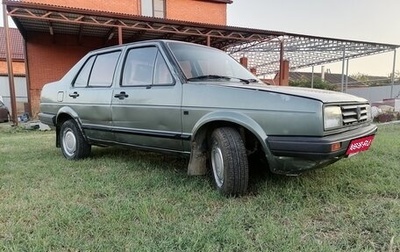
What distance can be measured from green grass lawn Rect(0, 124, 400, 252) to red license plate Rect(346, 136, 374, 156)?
44cm

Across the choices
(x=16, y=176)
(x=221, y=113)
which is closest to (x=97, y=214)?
(x=221, y=113)

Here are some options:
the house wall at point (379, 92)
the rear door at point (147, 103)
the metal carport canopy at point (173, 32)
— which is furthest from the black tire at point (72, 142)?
the house wall at point (379, 92)

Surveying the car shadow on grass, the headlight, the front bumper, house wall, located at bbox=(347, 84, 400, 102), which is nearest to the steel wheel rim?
the car shadow on grass

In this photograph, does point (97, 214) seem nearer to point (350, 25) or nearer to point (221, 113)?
point (221, 113)

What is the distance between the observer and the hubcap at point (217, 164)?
9.92 ft

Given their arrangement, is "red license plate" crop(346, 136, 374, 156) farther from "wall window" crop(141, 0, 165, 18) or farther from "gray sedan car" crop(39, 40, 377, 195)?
"wall window" crop(141, 0, 165, 18)

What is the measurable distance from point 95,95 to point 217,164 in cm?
213

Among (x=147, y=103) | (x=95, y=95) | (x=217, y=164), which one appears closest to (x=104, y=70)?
(x=95, y=95)

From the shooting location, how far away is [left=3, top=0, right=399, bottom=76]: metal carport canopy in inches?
416

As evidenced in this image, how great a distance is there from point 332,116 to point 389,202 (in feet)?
3.05

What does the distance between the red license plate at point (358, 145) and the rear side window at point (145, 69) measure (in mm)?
1857

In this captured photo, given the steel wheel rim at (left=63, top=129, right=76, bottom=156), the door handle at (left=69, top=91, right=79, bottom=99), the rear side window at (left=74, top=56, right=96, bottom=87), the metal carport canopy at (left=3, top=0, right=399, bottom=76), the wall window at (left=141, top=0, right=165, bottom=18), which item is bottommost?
the steel wheel rim at (left=63, top=129, right=76, bottom=156)

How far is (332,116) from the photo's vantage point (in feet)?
8.54

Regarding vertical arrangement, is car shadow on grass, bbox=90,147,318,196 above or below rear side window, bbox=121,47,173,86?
below
